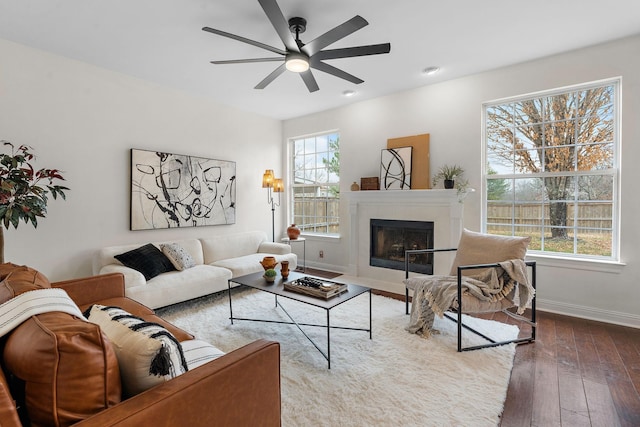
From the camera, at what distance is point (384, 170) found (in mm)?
4461

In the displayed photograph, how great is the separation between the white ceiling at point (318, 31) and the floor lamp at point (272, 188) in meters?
1.71

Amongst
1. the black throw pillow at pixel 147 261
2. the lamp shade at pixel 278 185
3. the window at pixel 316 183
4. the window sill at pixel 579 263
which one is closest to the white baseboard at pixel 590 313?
the window sill at pixel 579 263

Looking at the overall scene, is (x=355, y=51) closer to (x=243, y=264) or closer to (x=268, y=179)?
(x=243, y=264)

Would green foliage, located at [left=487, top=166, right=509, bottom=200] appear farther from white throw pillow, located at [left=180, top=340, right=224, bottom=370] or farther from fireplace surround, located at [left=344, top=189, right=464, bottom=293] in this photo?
white throw pillow, located at [left=180, top=340, right=224, bottom=370]

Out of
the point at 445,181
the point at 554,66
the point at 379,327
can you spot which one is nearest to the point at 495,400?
the point at 379,327

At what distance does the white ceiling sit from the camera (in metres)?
2.43

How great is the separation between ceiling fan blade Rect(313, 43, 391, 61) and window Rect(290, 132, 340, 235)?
2655 mm

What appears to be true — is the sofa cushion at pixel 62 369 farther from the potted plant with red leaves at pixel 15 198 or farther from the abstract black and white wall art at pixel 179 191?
the abstract black and white wall art at pixel 179 191

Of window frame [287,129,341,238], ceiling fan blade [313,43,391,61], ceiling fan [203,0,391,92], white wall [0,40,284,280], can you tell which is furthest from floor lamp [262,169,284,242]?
ceiling fan blade [313,43,391,61]

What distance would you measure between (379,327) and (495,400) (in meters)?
1.13

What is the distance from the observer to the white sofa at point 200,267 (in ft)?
9.84

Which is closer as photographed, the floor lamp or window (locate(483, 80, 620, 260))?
window (locate(483, 80, 620, 260))

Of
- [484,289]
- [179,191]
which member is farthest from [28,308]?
[179,191]

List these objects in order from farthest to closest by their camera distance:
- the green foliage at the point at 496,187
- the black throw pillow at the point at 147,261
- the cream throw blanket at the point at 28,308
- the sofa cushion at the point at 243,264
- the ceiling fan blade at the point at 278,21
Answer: the sofa cushion at the point at 243,264
the green foliage at the point at 496,187
the black throw pillow at the point at 147,261
the ceiling fan blade at the point at 278,21
the cream throw blanket at the point at 28,308
